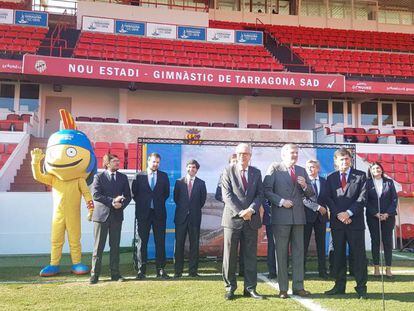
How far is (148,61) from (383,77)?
31.8 feet

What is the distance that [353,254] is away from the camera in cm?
465

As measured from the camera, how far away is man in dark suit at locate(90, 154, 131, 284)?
5336 mm

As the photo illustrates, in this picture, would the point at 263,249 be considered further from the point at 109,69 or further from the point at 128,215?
the point at 109,69

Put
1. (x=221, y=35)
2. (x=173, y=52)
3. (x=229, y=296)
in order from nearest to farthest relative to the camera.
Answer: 1. (x=229, y=296)
2. (x=173, y=52)
3. (x=221, y=35)

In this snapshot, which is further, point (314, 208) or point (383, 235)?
point (383, 235)

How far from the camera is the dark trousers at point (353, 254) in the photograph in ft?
14.7

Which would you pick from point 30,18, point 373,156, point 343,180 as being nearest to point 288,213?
point 343,180

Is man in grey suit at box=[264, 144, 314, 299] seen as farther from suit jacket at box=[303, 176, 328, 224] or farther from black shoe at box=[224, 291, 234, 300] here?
suit jacket at box=[303, 176, 328, 224]

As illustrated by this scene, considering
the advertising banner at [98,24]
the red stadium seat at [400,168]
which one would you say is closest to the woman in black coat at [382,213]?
the red stadium seat at [400,168]

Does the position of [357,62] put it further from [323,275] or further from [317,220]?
[323,275]

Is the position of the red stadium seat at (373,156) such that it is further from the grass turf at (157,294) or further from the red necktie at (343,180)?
the red necktie at (343,180)

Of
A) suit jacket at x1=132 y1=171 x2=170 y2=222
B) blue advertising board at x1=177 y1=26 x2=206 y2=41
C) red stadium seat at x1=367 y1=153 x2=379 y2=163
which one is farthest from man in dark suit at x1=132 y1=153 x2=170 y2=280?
blue advertising board at x1=177 y1=26 x2=206 y2=41

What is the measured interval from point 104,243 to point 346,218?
307 cm

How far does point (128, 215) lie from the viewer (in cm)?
867
